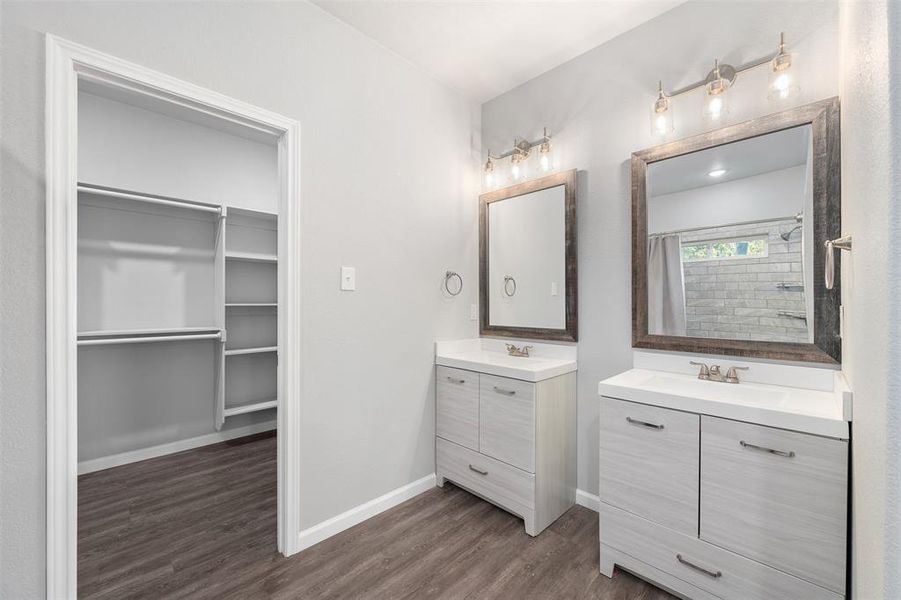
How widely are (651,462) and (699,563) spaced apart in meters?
0.37

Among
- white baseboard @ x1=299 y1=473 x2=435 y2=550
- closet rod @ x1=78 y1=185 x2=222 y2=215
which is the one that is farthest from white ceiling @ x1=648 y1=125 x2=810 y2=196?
closet rod @ x1=78 y1=185 x2=222 y2=215

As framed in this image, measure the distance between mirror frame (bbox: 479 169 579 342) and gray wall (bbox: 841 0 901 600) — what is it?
1.25 m

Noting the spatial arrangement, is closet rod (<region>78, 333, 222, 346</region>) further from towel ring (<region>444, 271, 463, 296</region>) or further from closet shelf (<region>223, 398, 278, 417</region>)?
towel ring (<region>444, 271, 463, 296</region>)

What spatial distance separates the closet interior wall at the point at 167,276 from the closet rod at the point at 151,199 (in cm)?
1

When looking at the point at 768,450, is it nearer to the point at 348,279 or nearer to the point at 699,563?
the point at 699,563

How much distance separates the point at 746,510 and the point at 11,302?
8.42 ft

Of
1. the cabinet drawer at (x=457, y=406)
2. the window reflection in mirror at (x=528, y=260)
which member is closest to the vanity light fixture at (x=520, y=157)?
the window reflection in mirror at (x=528, y=260)

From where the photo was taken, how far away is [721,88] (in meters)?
1.76

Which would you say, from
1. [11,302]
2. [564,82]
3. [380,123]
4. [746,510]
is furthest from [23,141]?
[746,510]

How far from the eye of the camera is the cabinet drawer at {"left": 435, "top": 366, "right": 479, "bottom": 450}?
227 cm

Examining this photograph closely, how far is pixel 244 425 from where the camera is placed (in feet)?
11.3

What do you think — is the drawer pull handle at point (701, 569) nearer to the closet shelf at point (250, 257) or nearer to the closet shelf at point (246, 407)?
the closet shelf at point (246, 407)

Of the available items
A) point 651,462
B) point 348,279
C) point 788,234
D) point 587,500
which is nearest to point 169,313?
point 348,279

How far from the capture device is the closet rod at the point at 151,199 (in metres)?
2.49
